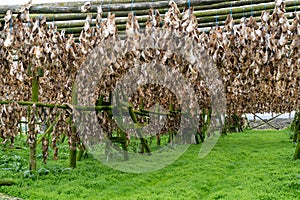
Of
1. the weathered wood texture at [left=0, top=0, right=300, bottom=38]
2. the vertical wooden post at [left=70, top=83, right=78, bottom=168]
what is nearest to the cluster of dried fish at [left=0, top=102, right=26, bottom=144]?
the vertical wooden post at [left=70, top=83, right=78, bottom=168]

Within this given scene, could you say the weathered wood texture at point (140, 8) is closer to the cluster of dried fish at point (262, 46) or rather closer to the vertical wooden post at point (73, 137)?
the cluster of dried fish at point (262, 46)

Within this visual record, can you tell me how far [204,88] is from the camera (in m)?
8.34

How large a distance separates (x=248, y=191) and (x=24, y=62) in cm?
359

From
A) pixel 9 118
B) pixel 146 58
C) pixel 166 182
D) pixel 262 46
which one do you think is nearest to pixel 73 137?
pixel 9 118

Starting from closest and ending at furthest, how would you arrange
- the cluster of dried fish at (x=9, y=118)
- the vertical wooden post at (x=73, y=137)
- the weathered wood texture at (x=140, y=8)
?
1. the cluster of dried fish at (x=9, y=118)
2. the weathered wood texture at (x=140, y=8)
3. the vertical wooden post at (x=73, y=137)

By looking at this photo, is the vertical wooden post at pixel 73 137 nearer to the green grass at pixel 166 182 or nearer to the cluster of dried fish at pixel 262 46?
the green grass at pixel 166 182

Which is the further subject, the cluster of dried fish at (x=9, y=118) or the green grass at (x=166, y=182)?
the cluster of dried fish at (x=9, y=118)

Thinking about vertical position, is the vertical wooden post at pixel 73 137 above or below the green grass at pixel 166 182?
above

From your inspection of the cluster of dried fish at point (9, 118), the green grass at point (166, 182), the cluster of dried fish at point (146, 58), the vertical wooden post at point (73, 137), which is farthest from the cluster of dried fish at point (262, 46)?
the cluster of dried fish at point (9, 118)

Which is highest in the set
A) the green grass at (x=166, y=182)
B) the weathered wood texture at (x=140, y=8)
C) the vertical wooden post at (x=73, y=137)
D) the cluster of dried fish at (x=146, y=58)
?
the weathered wood texture at (x=140, y=8)

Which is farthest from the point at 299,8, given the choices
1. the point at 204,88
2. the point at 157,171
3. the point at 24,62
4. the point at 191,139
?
the point at 191,139

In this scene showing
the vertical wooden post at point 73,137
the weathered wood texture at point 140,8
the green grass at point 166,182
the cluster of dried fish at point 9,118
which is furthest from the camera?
the vertical wooden post at point 73,137

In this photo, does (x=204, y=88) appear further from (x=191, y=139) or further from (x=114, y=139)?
(x=191, y=139)

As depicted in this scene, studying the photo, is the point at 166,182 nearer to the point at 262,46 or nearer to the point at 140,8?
the point at 262,46
